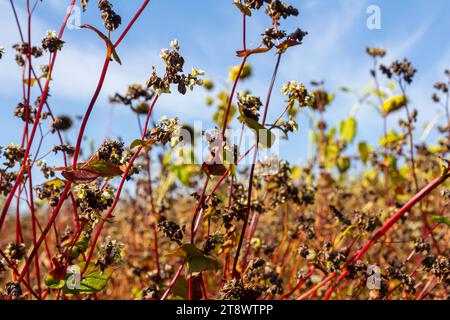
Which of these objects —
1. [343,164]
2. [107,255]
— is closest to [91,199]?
[107,255]

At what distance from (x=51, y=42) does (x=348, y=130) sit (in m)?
3.88

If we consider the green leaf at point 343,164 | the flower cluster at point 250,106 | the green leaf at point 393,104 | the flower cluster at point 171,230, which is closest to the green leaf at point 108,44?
the flower cluster at point 250,106

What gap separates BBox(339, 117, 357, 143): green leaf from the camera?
5059 mm

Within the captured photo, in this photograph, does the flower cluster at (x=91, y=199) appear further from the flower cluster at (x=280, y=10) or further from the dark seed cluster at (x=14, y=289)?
the flower cluster at (x=280, y=10)

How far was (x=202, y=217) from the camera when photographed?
6.14ft

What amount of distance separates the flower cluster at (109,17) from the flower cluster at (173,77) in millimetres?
183

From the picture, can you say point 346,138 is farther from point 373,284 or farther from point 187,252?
point 187,252

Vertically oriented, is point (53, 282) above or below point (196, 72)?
below

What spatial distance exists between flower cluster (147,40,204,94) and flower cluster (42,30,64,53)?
428mm

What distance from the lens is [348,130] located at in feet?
16.7

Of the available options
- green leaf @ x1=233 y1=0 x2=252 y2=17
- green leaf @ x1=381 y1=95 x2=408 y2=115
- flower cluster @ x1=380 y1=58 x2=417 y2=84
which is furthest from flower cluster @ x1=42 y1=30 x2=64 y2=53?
green leaf @ x1=381 y1=95 x2=408 y2=115

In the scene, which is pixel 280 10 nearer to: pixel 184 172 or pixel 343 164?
pixel 343 164
